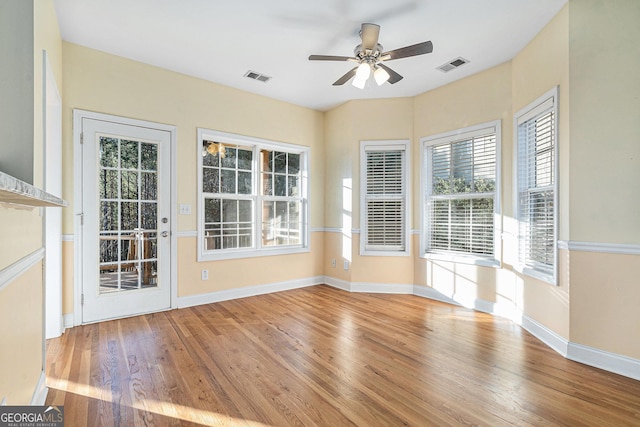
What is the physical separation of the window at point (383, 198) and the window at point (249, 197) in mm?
954

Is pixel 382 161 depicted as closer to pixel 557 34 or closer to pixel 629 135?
pixel 557 34

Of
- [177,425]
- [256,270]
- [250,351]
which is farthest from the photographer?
[256,270]

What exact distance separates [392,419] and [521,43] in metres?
3.50

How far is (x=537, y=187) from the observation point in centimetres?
306

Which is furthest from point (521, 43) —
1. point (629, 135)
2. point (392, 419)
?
point (392, 419)

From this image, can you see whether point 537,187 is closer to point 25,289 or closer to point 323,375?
point 323,375

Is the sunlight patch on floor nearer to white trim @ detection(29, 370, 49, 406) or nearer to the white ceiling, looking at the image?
white trim @ detection(29, 370, 49, 406)

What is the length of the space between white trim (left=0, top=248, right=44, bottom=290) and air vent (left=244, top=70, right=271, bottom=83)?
109 inches

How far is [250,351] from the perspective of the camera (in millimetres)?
2611

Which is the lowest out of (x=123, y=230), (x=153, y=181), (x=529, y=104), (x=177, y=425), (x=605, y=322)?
(x=177, y=425)

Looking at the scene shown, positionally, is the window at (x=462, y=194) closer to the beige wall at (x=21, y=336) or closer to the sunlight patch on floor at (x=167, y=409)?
the sunlight patch on floor at (x=167, y=409)

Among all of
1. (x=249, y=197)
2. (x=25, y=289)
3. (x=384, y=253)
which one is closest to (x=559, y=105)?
(x=384, y=253)

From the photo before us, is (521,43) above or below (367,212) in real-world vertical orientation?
above

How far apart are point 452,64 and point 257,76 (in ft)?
7.43
